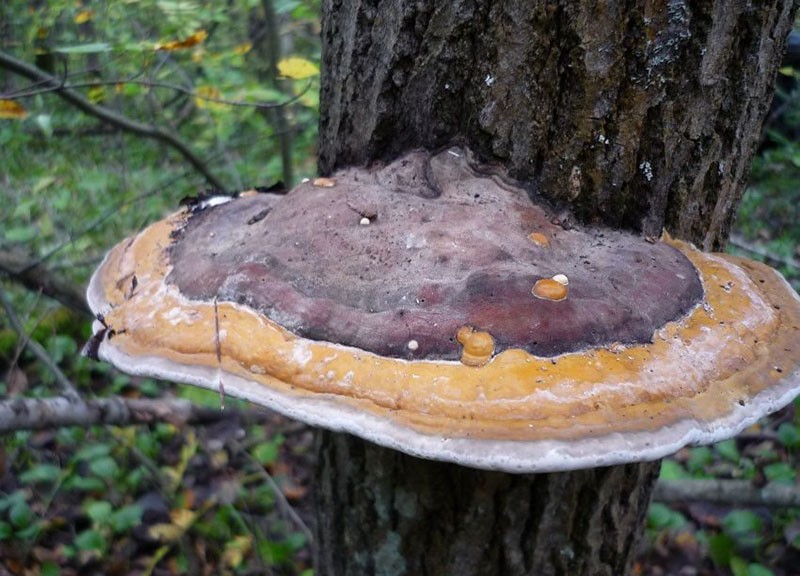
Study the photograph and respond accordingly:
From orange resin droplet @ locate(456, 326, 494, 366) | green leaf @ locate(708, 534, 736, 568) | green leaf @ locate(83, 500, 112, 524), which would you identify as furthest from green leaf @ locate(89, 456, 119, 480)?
green leaf @ locate(708, 534, 736, 568)

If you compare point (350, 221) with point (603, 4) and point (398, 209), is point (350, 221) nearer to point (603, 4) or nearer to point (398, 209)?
point (398, 209)

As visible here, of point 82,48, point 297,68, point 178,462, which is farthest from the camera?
point 178,462

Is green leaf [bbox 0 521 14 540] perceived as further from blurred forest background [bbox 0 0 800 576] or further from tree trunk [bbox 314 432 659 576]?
tree trunk [bbox 314 432 659 576]

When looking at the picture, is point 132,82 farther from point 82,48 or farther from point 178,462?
point 178,462

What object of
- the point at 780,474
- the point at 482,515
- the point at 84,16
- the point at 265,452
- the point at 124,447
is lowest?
the point at 265,452

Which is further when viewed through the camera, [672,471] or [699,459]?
[699,459]

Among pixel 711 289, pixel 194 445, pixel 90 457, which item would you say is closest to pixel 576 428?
pixel 711 289

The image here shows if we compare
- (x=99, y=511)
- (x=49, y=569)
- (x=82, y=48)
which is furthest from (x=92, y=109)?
(x=49, y=569)
